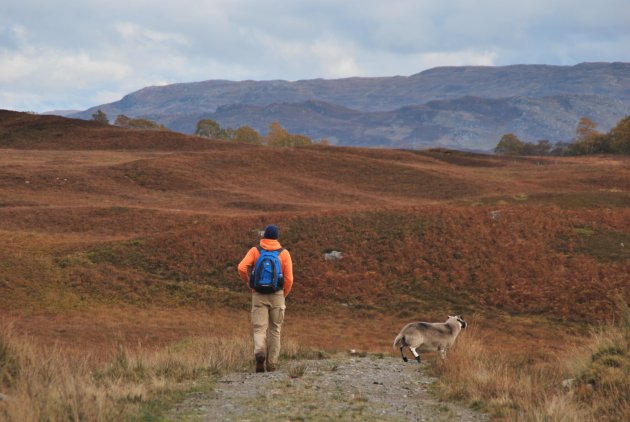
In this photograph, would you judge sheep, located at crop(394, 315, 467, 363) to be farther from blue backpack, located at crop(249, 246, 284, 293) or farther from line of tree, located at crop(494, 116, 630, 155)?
line of tree, located at crop(494, 116, 630, 155)

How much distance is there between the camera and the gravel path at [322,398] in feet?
31.7

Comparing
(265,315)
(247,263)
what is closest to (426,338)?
(265,315)

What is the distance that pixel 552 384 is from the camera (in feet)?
41.3

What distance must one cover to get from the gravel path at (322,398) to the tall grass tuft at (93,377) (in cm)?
74

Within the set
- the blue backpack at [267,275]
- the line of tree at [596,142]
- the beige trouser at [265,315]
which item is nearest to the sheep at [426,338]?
the beige trouser at [265,315]

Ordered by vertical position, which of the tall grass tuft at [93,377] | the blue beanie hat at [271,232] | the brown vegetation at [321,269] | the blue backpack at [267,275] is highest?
the blue beanie hat at [271,232]

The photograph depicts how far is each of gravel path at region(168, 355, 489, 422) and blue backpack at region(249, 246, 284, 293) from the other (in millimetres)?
1774

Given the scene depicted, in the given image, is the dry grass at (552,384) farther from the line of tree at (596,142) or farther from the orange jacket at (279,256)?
the line of tree at (596,142)

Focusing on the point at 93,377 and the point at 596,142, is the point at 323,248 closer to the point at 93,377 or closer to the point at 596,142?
the point at 93,377

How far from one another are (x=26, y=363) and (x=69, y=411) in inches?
129

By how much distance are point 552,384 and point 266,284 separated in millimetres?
6146

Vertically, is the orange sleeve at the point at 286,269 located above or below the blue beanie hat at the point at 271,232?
below

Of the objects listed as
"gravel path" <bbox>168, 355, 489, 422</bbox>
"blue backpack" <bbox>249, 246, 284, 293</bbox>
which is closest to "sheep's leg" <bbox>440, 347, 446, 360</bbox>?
"gravel path" <bbox>168, 355, 489, 422</bbox>

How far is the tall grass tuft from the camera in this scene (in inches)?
327
